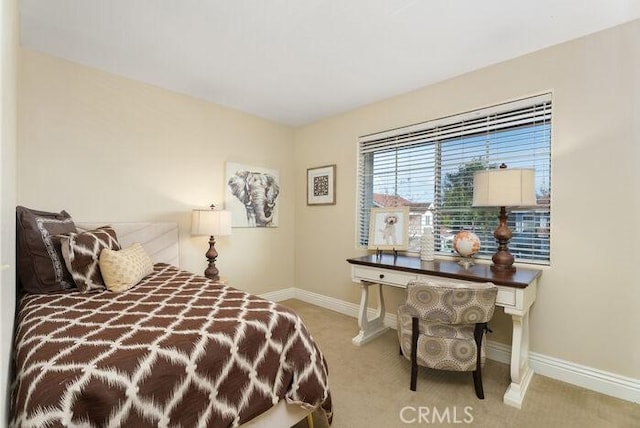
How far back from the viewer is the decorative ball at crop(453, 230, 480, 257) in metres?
2.38

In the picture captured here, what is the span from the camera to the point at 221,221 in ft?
9.67

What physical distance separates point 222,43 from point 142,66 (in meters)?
0.86

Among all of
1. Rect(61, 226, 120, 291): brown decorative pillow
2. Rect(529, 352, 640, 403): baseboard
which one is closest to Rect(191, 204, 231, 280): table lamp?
Rect(61, 226, 120, 291): brown decorative pillow

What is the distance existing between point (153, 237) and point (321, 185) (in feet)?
6.44

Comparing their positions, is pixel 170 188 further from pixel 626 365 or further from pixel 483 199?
pixel 626 365

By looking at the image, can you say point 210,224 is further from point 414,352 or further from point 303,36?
point 414,352

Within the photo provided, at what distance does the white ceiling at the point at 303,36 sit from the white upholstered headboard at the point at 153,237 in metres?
1.36

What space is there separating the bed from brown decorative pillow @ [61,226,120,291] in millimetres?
57

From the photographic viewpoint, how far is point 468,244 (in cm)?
238

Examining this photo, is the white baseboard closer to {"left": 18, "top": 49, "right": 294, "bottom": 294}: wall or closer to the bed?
A: the bed

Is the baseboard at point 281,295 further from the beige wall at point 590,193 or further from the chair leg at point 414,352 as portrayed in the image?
the beige wall at point 590,193

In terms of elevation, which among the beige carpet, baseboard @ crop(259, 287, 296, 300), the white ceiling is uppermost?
the white ceiling

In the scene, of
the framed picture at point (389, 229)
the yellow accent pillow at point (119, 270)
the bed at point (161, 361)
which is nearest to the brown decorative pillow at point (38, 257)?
the bed at point (161, 361)

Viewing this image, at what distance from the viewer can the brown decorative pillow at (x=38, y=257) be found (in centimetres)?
179
